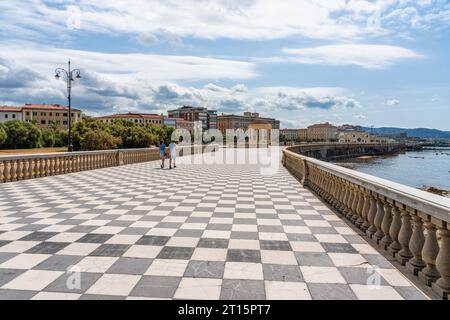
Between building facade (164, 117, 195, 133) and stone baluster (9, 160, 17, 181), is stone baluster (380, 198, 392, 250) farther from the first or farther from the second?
building facade (164, 117, 195, 133)

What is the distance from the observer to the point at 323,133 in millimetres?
189125

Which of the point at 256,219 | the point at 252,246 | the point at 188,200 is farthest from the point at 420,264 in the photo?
the point at 188,200

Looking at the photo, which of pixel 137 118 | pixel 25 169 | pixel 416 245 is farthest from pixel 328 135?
pixel 416 245

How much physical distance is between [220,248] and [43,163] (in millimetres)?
11404

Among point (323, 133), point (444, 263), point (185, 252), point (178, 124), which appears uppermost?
point (178, 124)

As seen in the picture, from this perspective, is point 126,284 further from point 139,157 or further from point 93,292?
point 139,157

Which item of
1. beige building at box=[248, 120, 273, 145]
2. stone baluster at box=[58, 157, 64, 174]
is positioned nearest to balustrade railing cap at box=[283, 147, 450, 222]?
stone baluster at box=[58, 157, 64, 174]

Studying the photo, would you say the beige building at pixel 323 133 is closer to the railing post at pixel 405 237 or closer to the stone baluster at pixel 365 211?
the stone baluster at pixel 365 211

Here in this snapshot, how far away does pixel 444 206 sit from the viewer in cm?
307

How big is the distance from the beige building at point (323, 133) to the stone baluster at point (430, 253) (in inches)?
7384

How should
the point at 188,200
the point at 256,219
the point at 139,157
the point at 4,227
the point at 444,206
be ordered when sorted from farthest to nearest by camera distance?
the point at 139,157, the point at 188,200, the point at 256,219, the point at 4,227, the point at 444,206

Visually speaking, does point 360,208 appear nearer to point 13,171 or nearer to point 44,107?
point 13,171

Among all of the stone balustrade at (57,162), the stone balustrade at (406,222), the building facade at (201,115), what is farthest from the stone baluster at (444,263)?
the building facade at (201,115)

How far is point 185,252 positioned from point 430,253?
9.31 feet
